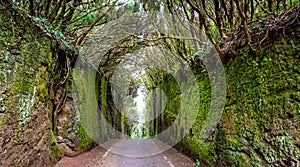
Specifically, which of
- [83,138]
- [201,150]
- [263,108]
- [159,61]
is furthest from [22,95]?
[159,61]

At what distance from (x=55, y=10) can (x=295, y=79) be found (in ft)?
16.7

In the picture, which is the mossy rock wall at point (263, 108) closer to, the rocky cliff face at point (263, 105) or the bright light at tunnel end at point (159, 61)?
the rocky cliff face at point (263, 105)

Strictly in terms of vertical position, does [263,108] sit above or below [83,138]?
above

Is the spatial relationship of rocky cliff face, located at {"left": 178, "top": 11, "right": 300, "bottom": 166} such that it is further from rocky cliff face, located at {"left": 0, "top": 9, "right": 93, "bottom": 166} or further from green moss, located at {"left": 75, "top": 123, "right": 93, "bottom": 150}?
green moss, located at {"left": 75, "top": 123, "right": 93, "bottom": 150}

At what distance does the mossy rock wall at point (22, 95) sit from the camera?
130 inches

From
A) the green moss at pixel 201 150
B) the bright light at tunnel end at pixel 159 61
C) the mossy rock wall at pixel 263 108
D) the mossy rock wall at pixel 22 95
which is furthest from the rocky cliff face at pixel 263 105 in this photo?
the mossy rock wall at pixel 22 95

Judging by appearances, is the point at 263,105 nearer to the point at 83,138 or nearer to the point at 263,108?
the point at 263,108

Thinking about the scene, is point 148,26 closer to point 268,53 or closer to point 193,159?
point 193,159

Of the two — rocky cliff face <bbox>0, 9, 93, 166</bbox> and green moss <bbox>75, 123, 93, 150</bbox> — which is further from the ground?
rocky cliff face <bbox>0, 9, 93, 166</bbox>

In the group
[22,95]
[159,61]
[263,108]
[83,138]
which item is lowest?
[83,138]

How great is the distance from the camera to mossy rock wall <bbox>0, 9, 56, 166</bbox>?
331 cm

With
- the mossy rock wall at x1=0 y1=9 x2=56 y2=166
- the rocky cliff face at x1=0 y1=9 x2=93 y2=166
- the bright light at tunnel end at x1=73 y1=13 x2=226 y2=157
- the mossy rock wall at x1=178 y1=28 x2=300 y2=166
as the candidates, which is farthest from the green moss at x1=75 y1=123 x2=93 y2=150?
→ the mossy rock wall at x1=178 y1=28 x2=300 y2=166

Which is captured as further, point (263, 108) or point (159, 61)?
point (159, 61)

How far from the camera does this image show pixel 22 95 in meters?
3.84
